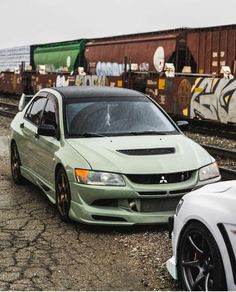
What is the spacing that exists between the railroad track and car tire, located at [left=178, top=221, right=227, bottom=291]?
18290 mm

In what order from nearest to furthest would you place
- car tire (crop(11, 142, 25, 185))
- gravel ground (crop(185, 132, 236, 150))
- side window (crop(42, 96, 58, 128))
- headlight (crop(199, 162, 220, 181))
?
headlight (crop(199, 162, 220, 181)), side window (crop(42, 96, 58, 128)), car tire (crop(11, 142, 25, 185)), gravel ground (crop(185, 132, 236, 150))

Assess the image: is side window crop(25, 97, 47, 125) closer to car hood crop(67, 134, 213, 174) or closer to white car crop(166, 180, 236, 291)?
car hood crop(67, 134, 213, 174)

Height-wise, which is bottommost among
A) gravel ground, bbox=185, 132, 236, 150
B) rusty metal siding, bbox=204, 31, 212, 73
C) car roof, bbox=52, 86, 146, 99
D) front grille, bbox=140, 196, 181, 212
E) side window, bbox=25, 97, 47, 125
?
gravel ground, bbox=185, 132, 236, 150

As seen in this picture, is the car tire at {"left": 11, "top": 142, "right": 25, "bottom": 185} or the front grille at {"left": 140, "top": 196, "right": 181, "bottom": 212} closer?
the front grille at {"left": 140, "top": 196, "right": 181, "bottom": 212}

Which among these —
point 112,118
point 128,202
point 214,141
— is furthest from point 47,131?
point 214,141

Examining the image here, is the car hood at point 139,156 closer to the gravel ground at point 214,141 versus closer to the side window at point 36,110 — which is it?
the side window at point 36,110

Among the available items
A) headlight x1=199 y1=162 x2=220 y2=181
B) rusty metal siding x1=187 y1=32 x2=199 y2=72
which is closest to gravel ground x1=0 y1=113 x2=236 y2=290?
headlight x1=199 y1=162 x2=220 y2=181

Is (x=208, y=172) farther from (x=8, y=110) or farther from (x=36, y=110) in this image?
(x=8, y=110)

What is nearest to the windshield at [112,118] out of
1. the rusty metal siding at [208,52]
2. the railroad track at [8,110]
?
the rusty metal siding at [208,52]

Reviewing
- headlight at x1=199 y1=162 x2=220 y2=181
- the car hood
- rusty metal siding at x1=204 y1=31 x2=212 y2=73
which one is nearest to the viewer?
the car hood

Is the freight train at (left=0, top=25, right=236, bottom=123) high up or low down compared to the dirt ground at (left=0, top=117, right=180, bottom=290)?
up

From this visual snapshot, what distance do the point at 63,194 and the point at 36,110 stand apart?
1.98 meters

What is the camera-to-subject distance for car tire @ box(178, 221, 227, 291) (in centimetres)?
349

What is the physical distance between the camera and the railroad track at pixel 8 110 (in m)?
22.1
